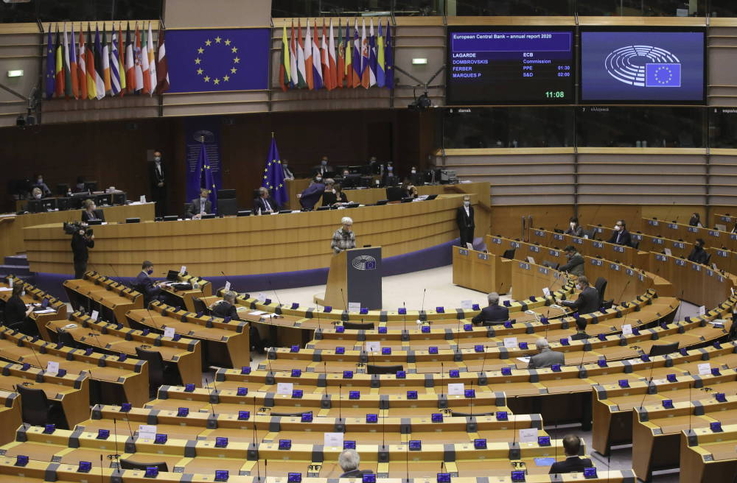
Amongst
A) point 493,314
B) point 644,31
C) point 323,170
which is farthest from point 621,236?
point 323,170

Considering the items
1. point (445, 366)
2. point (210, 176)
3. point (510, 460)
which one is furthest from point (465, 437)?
point (210, 176)

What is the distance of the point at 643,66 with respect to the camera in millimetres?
26391

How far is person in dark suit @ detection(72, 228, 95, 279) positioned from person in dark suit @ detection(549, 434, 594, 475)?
13259 millimetres

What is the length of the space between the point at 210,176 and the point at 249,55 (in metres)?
3.36

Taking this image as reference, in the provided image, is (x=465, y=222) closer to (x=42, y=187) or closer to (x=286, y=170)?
(x=286, y=170)

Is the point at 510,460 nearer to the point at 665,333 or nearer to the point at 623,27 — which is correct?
the point at 665,333

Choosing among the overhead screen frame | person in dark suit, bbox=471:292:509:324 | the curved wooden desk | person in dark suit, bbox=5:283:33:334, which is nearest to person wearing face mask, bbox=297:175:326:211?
the curved wooden desk

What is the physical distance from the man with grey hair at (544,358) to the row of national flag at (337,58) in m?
14.5

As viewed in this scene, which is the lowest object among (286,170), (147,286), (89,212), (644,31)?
(147,286)

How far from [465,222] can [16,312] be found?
1189 centimetres

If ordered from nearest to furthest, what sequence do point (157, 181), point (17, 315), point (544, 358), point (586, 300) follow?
point (544, 358), point (17, 315), point (586, 300), point (157, 181)

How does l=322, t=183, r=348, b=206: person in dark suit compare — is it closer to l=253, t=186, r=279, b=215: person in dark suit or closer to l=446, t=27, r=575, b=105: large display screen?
l=253, t=186, r=279, b=215: person in dark suit

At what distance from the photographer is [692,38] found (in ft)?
86.7

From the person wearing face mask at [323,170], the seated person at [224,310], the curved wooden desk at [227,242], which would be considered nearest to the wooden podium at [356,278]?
the seated person at [224,310]
